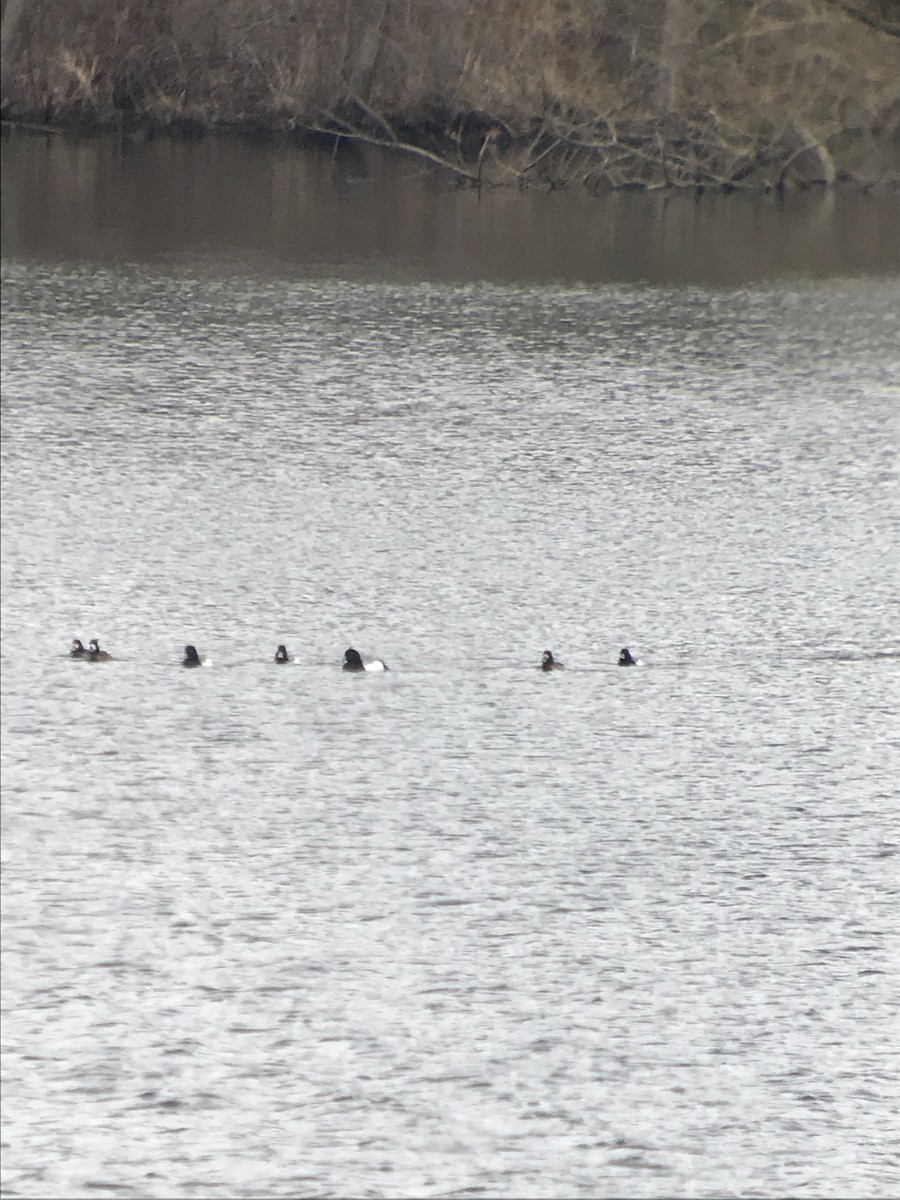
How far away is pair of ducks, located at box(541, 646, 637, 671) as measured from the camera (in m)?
2.10

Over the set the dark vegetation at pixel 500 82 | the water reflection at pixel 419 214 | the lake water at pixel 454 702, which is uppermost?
the dark vegetation at pixel 500 82

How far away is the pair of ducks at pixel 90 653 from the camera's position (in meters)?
2.10

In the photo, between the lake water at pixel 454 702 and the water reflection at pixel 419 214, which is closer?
the lake water at pixel 454 702

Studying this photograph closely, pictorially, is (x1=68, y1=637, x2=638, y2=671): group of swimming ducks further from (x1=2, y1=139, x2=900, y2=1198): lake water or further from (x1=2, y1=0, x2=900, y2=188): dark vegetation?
(x1=2, y1=0, x2=900, y2=188): dark vegetation

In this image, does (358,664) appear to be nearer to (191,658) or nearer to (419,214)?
(191,658)

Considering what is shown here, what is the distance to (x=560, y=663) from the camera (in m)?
2.13

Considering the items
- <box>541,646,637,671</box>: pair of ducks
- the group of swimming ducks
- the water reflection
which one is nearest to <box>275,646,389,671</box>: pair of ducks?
the group of swimming ducks

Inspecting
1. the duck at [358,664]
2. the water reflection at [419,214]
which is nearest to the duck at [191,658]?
the duck at [358,664]

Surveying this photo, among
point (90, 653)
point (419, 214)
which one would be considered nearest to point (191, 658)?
point (90, 653)

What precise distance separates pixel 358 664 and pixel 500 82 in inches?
25.7

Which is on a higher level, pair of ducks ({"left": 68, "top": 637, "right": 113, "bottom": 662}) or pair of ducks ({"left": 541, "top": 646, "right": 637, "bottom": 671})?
pair of ducks ({"left": 541, "top": 646, "right": 637, "bottom": 671})

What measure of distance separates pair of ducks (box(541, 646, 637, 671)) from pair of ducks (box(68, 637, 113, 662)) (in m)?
0.48

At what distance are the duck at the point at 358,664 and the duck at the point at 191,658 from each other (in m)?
0.16

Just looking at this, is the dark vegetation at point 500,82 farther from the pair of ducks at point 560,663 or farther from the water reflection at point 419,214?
the pair of ducks at point 560,663
